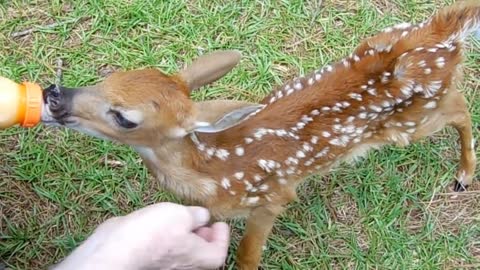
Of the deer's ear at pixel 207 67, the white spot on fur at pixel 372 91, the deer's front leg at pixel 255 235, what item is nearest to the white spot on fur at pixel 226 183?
the deer's front leg at pixel 255 235

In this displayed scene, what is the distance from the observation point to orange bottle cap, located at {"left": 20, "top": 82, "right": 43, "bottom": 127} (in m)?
2.52

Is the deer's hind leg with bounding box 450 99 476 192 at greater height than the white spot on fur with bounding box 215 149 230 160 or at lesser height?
lesser

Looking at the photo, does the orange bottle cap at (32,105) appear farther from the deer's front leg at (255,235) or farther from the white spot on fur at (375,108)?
the white spot on fur at (375,108)

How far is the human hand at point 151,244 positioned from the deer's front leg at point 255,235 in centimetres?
68

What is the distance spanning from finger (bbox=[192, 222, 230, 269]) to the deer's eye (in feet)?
1.41

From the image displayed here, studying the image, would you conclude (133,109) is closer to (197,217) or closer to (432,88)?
(197,217)

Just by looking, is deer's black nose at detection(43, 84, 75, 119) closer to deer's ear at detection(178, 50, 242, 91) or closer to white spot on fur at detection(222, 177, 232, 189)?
deer's ear at detection(178, 50, 242, 91)

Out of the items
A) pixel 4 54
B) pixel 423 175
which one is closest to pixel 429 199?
pixel 423 175

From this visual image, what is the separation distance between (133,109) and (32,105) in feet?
0.94

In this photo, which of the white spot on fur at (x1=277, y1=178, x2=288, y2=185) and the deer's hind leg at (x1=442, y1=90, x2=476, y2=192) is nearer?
the white spot on fur at (x1=277, y1=178, x2=288, y2=185)


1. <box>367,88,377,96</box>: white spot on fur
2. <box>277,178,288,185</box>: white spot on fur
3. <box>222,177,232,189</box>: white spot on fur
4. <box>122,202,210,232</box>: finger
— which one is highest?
<box>122,202,210,232</box>: finger

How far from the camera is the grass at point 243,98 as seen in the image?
337 cm

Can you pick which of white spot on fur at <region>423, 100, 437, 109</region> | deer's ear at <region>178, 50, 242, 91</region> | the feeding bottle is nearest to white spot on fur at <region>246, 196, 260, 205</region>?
deer's ear at <region>178, 50, 242, 91</region>

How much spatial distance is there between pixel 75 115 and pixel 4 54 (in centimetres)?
128
